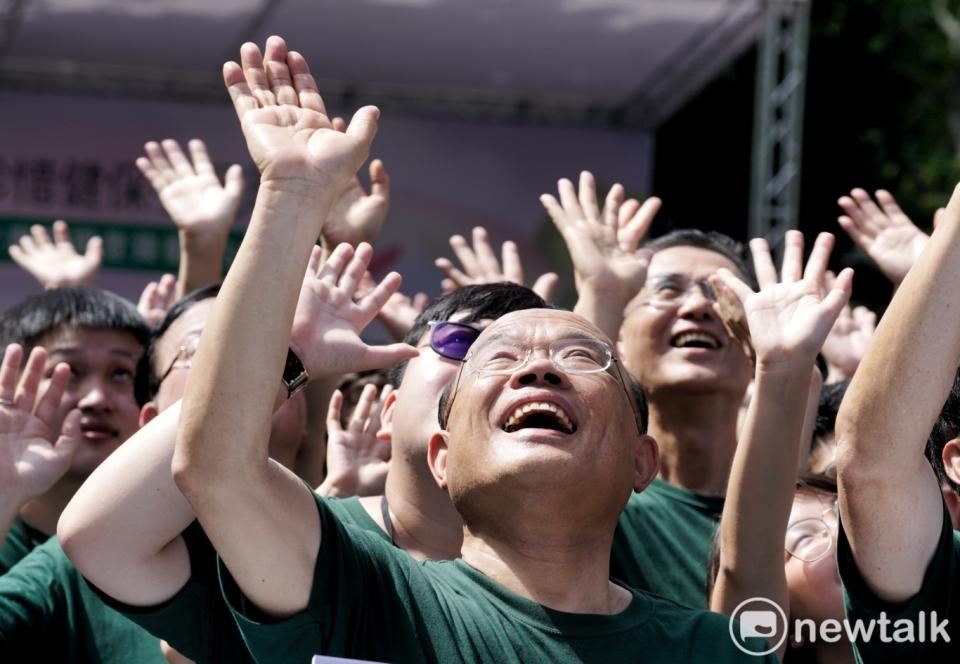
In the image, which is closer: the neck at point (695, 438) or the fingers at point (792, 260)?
the fingers at point (792, 260)

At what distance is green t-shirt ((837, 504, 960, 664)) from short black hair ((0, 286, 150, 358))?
2.12 meters

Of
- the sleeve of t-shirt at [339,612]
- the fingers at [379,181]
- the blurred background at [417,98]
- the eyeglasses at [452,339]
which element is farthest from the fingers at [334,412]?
the blurred background at [417,98]

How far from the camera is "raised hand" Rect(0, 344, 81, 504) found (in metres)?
2.81

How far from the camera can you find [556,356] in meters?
2.38


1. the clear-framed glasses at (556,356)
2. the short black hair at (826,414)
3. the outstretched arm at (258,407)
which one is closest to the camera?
the outstretched arm at (258,407)

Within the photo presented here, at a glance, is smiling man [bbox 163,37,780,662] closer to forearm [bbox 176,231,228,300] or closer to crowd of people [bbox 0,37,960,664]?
crowd of people [bbox 0,37,960,664]

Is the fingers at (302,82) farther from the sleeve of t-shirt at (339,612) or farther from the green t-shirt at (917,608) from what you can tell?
the green t-shirt at (917,608)

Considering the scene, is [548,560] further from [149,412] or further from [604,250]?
[604,250]

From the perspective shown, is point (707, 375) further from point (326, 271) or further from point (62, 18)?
point (62, 18)

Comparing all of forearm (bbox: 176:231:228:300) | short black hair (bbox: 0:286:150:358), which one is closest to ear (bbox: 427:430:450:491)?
short black hair (bbox: 0:286:150:358)

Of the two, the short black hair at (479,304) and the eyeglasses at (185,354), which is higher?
the short black hair at (479,304)

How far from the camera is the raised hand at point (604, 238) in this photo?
3.46 meters

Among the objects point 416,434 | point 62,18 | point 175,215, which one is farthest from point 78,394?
point 62,18

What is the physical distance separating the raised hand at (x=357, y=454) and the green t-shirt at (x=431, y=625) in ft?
4.12
